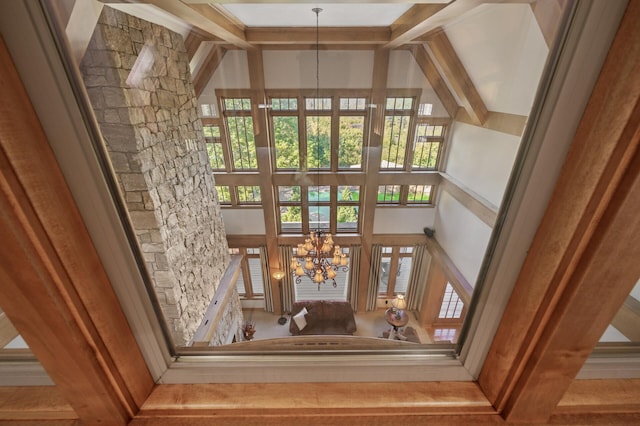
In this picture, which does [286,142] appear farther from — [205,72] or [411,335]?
[411,335]

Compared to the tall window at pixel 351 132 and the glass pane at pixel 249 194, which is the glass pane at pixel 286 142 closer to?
the glass pane at pixel 249 194

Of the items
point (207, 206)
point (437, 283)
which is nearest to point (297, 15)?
point (207, 206)

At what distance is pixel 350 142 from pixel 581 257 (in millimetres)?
3326

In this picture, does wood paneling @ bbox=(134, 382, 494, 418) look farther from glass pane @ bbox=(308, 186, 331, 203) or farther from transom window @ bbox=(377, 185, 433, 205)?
glass pane @ bbox=(308, 186, 331, 203)

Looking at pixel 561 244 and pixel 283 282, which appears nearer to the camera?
pixel 561 244

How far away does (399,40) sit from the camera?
310 cm

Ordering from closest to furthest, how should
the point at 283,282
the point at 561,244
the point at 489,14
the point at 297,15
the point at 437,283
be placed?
the point at 561,244 < the point at 489,14 < the point at 297,15 < the point at 437,283 < the point at 283,282

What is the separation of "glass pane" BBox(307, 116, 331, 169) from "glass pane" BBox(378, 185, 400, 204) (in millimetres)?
937

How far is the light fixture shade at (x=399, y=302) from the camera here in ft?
12.8

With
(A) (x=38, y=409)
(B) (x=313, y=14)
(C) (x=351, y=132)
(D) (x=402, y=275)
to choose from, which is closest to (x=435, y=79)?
(C) (x=351, y=132)

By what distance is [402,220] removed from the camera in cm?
403

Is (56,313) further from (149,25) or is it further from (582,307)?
(149,25)

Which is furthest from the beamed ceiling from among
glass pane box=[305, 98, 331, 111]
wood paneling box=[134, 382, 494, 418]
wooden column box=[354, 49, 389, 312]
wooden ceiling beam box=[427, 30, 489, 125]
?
wood paneling box=[134, 382, 494, 418]

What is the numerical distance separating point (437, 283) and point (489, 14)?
2.80 meters
